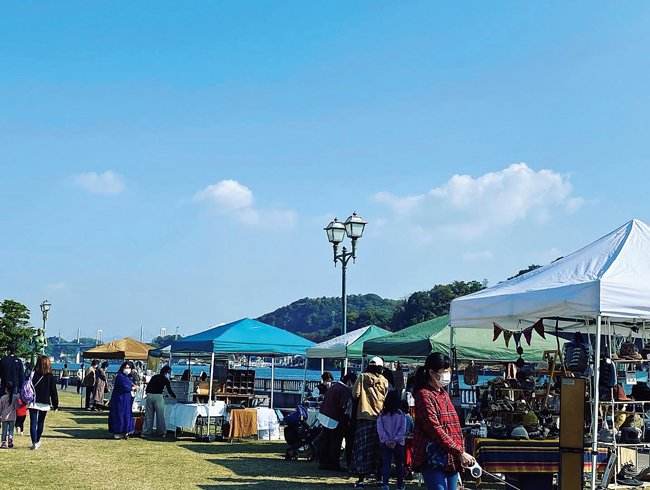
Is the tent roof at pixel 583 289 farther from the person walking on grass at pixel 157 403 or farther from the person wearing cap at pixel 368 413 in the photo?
the person walking on grass at pixel 157 403

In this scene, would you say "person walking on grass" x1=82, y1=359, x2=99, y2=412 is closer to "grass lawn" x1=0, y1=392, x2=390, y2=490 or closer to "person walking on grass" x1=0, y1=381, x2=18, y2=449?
"grass lawn" x1=0, y1=392, x2=390, y2=490

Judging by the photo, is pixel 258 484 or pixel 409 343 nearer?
pixel 258 484

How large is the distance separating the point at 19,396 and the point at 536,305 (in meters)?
8.96

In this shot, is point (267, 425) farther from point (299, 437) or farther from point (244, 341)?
point (299, 437)

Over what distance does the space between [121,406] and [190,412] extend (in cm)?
146

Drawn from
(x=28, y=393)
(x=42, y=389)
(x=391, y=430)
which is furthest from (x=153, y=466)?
(x=391, y=430)

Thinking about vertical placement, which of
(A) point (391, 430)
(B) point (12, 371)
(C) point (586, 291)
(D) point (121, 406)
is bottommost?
(D) point (121, 406)

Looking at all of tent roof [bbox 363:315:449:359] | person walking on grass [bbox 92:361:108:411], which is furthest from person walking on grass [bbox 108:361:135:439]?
person walking on grass [bbox 92:361:108:411]

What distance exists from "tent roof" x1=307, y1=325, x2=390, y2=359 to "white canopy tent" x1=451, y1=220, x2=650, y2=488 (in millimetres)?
7788

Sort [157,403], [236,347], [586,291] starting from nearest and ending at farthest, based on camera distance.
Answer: [586,291] < [236,347] < [157,403]

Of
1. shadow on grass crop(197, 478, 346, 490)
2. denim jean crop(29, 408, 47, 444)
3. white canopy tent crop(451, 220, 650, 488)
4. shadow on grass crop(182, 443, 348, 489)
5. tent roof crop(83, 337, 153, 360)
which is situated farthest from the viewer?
tent roof crop(83, 337, 153, 360)

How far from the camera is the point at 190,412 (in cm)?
1620

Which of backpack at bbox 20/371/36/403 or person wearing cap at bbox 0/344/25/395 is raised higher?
person wearing cap at bbox 0/344/25/395

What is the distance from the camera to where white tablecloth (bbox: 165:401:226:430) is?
16.1 metres
